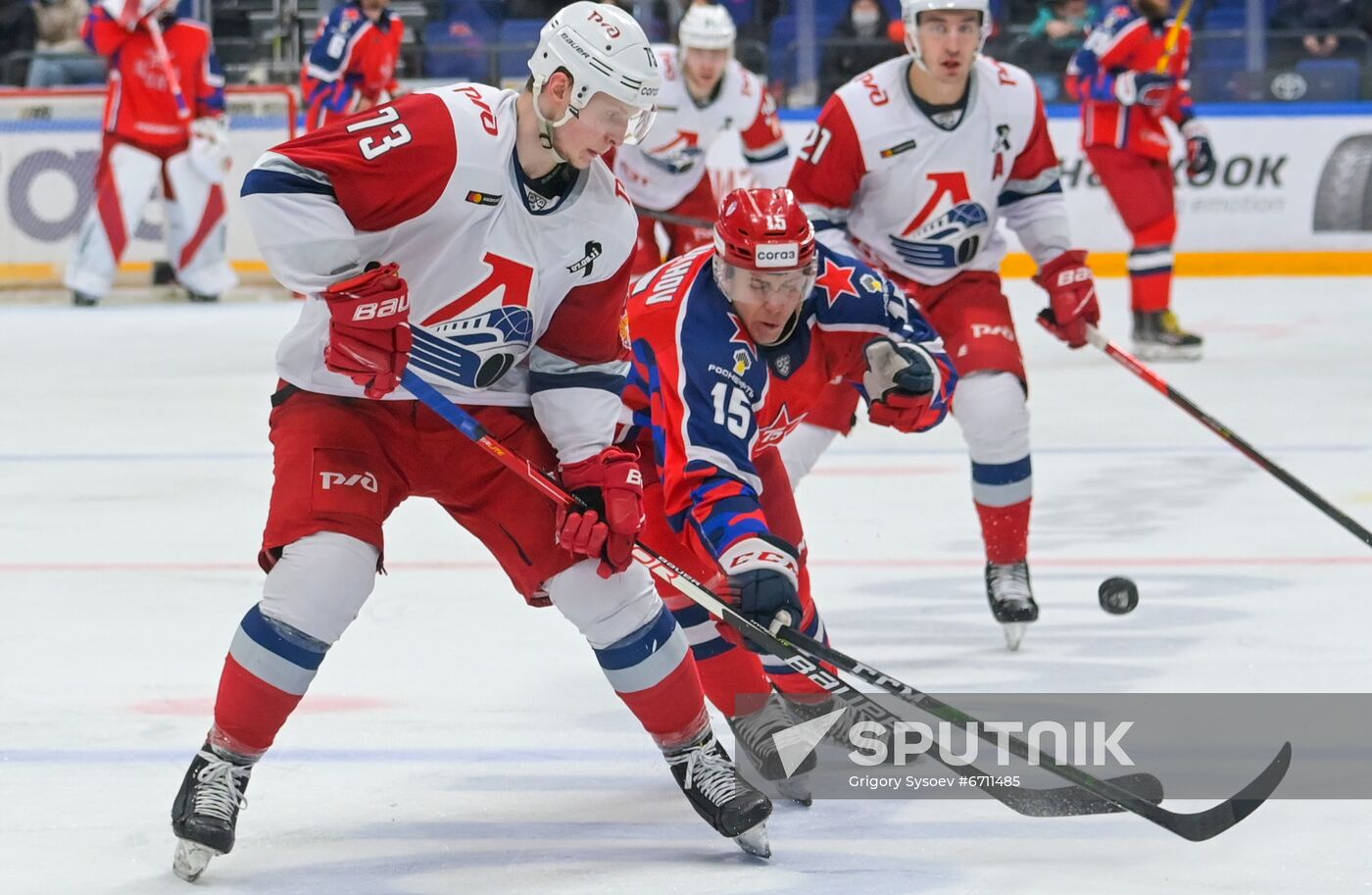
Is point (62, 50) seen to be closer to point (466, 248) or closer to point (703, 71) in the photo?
point (703, 71)

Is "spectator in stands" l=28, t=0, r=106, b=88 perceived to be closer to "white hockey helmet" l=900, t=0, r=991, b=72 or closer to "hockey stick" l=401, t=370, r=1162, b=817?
"white hockey helmet" l=900, t=0, r=991, b=72

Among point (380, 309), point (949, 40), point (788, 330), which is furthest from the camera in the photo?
point (949, 40)

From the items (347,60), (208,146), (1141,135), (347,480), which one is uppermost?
(347,480)

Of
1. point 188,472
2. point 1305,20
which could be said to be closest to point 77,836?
point 188,472

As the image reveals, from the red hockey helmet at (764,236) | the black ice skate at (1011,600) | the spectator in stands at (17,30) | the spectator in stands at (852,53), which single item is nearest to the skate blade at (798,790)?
the red hockey helmet at (764,236)

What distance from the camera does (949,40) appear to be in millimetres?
3799

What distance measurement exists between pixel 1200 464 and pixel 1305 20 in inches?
231

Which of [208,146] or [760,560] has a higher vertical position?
[760,560]

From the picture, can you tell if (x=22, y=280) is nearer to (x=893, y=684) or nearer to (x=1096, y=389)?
(x=1096, y=389)

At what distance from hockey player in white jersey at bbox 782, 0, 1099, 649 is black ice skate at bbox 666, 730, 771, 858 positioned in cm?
127

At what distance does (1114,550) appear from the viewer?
175 inches

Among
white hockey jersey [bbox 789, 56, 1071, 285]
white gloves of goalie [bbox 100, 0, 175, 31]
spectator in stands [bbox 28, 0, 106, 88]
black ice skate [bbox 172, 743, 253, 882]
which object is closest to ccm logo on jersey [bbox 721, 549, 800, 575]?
black ice skate [bbox 172, 743, 253, 882]

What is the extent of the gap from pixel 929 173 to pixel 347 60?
5.47m

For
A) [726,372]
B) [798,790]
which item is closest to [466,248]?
[726,372]
